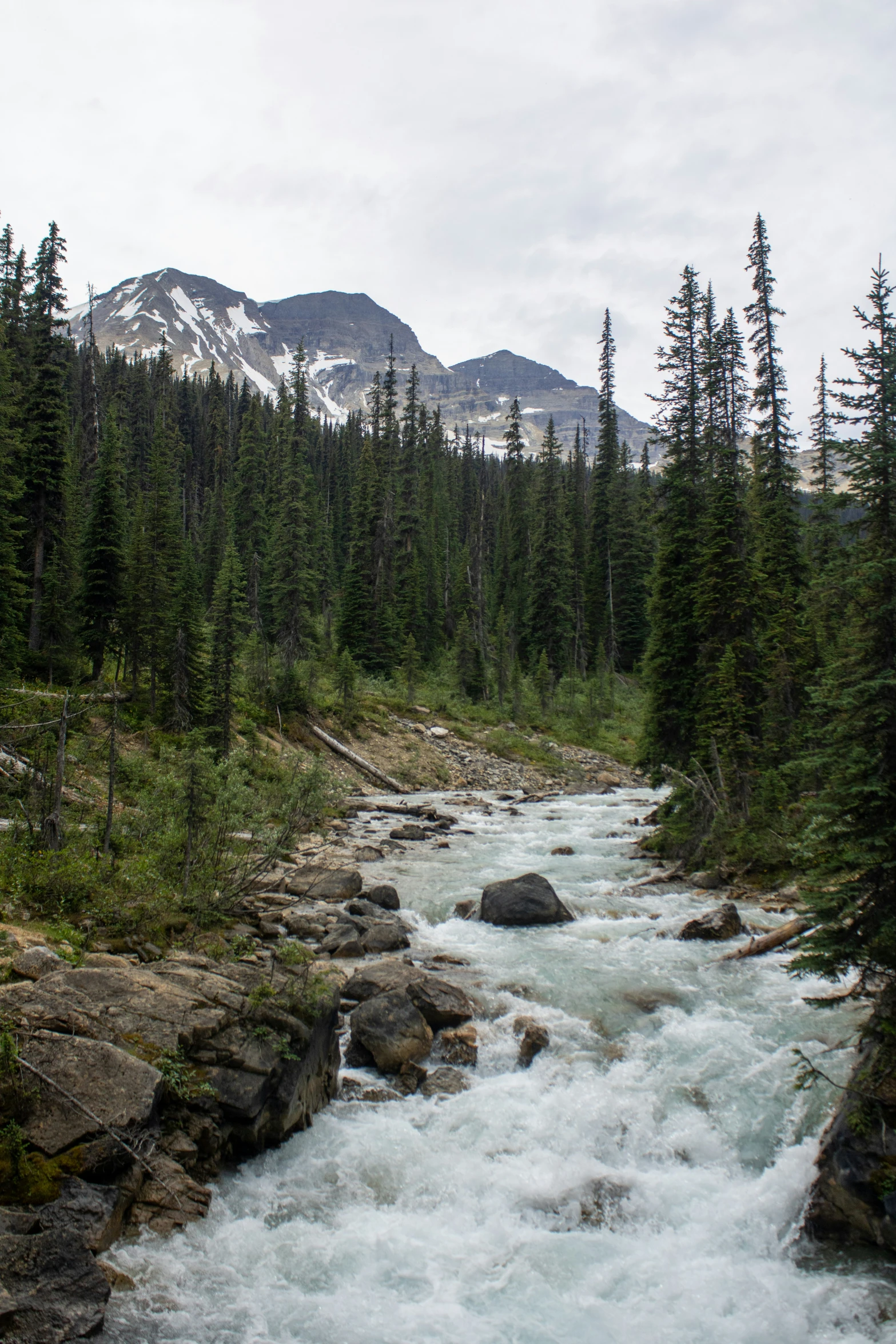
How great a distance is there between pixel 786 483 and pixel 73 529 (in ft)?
96.9

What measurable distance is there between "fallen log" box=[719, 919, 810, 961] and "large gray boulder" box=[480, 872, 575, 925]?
3.47 metres

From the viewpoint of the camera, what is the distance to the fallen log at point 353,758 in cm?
3316

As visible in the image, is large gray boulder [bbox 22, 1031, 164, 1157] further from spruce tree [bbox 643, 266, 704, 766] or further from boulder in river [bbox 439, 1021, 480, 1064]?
spruce tree [bbox 643, 266, 704, 766]

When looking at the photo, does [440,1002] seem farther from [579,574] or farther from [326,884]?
[579,574]

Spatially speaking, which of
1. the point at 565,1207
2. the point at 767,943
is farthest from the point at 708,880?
the point at 565,1207

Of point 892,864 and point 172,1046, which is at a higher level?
point 892,864

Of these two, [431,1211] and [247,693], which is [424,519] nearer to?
[247,693]

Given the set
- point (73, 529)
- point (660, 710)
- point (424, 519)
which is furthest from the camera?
point (424, 519)

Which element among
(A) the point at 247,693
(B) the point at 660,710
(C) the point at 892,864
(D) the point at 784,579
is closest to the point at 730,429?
(D) the point at 784,579

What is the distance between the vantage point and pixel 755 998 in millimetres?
10227

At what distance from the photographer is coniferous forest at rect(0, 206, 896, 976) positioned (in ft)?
25.3

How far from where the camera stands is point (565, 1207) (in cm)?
685

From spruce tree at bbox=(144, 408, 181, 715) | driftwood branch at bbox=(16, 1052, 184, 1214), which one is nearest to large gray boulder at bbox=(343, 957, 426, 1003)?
driftwood branch at bbox=(16, 1052, 184, 1214)

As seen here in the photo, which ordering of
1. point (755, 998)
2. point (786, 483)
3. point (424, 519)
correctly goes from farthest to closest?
1. point (424, 519)
2. point (786, 483)
3. point (755, 998)
